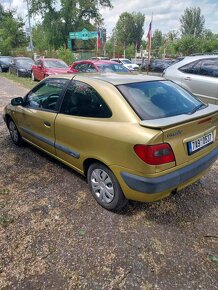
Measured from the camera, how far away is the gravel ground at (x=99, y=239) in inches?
88.6

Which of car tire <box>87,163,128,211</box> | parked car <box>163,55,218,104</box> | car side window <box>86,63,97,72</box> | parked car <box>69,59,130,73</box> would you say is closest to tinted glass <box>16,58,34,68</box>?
parked car <box>69,59,130,73</box>

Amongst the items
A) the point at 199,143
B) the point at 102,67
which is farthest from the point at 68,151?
the point at 102,67

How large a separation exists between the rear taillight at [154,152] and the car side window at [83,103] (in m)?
0.60

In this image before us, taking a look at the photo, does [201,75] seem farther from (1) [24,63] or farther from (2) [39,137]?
(1) [24,63]

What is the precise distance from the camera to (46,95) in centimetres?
402

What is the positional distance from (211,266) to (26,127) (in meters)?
3.40

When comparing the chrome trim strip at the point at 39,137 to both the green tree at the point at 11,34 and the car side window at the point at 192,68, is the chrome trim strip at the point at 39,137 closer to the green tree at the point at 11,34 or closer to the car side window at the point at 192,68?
the car side window at the point at 192,68

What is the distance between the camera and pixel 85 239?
2689 millimetres

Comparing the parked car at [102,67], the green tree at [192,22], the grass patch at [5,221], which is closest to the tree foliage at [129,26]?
the green tree at [192,22]

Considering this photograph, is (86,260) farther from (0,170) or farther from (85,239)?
(0,170)

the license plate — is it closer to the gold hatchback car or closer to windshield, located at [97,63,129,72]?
the gold hatchback car

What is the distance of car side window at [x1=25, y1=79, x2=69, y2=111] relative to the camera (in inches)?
144

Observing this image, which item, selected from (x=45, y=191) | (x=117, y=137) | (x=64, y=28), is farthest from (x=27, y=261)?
(x=64, y=28)

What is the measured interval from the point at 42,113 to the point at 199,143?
2.27m
